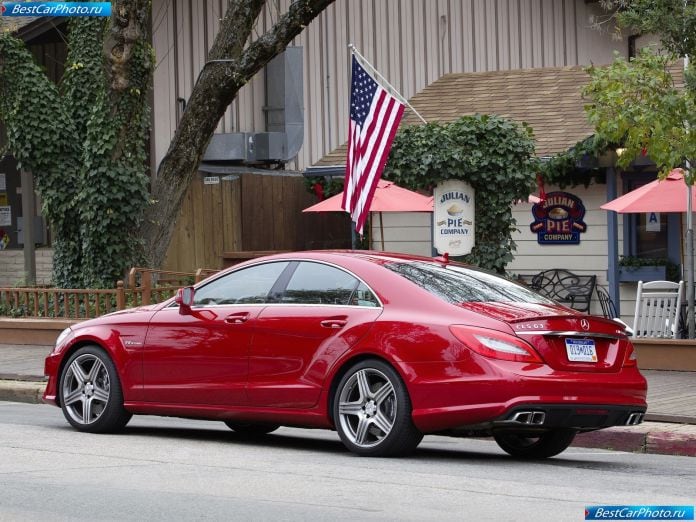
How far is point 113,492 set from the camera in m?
8.10

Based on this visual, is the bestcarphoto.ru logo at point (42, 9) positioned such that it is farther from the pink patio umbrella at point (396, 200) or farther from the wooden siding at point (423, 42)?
the wooden siding at point (423, 42)

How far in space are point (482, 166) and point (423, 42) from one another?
10657mm

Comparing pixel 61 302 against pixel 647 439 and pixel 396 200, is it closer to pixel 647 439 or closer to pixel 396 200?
pixel 396 200

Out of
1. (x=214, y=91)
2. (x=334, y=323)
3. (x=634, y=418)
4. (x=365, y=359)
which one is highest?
(x=214, y=91)

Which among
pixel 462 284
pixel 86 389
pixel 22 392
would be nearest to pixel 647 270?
pixel 22 392

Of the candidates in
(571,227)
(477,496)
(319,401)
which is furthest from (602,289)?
(477,496)

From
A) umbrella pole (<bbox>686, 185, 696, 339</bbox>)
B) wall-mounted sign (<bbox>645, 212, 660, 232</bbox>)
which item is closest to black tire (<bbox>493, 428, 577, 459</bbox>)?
umbrella pole (<bbox>686, 185, 696, 339</bbox>)

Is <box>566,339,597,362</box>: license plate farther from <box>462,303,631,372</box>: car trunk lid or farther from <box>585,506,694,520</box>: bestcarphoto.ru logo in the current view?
<box>585,506,694,520</box>: bestcarphoto.ru logo

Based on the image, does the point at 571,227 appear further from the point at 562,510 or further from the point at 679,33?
the point at 562,510

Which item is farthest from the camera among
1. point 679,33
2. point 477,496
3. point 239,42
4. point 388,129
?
point 239,42

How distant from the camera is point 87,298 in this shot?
19516 mm

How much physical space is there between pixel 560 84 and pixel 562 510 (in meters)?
16.4

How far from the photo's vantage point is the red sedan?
9.27 meters

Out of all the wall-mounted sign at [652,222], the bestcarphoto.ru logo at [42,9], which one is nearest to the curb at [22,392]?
the bestcarphoto.ru logo at [42,9]
